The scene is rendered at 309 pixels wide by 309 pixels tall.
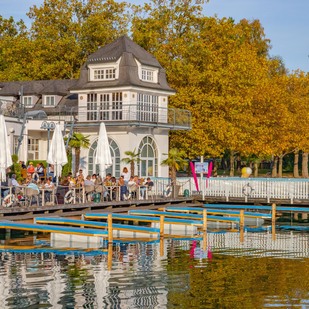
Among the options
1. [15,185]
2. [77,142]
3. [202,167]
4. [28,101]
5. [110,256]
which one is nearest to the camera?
[110,256]

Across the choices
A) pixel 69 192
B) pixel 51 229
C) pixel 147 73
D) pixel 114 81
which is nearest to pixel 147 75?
pixel 147 73

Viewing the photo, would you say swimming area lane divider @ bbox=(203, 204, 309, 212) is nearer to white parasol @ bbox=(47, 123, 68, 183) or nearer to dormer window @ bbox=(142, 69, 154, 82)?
dormer window @ bbox=(142, 69, 154, 82)

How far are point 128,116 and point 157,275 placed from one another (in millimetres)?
27749

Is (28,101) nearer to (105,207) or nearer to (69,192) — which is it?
(105,207)

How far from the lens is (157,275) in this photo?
987 inches

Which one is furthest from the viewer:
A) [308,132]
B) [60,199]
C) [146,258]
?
[308,132]

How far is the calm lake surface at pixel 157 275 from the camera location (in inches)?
829

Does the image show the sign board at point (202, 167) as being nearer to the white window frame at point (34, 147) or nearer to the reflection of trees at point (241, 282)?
the white window frame at point (34, 147)

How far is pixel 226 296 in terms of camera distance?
856 inches

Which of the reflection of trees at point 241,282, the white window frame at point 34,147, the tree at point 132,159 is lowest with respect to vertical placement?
the reflection of trees at point 241,282

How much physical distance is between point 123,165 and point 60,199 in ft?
41.8

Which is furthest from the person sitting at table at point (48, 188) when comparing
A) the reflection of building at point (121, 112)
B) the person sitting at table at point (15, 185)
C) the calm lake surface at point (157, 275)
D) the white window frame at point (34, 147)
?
the white window frame at point (34, 147)

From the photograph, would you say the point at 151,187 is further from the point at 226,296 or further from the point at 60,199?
the point at 226,296

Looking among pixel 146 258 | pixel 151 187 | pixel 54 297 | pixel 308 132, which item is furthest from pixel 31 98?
pixel 54 297
